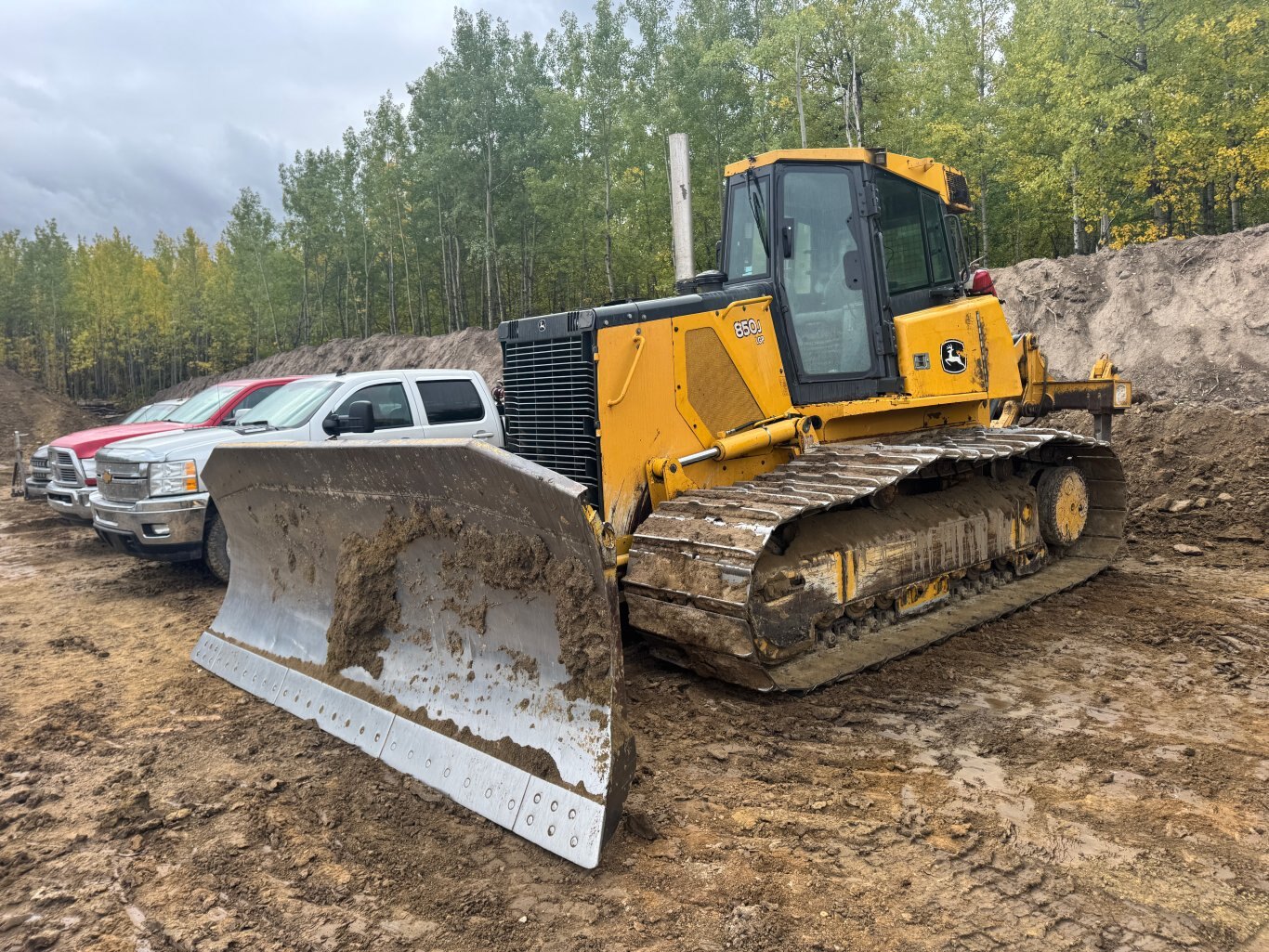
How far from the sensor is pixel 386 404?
877 centimetres

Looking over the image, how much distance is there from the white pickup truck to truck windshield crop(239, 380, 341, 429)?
0.05 feet

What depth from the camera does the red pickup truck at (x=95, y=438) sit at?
1005 cm

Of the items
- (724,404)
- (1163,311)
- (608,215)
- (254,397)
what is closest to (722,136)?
(608,215)

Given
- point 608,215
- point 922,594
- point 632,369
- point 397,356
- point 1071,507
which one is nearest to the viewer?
point 632,369

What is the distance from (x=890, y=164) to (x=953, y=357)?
1.41 metres

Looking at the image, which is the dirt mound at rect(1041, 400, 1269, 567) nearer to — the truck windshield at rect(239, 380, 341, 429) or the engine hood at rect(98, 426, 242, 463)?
the truck windshield at rect(239, 380, 341, 429)

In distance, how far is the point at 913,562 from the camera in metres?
5.43

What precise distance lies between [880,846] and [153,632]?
5.69 metres

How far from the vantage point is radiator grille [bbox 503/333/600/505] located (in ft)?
16.2

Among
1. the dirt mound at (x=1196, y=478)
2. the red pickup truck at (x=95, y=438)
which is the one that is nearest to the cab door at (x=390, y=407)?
the red pickup truck at (x=95, y=438)

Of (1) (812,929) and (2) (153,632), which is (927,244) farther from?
(2) (153,632)

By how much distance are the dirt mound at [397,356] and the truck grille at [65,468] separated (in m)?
9.69

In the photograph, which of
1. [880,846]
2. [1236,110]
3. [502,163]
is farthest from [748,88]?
[880,846]

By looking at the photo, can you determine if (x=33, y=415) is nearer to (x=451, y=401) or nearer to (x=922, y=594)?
(x=451, y=401)
